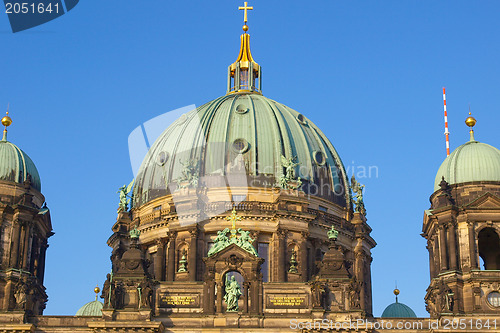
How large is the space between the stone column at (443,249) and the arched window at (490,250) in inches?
175

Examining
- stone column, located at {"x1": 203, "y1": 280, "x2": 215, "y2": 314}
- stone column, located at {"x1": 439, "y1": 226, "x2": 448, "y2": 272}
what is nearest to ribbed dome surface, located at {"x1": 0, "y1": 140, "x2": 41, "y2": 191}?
stone column, located at {"x1": 203, "y1": 280, "x2": 215, "y2": 314}

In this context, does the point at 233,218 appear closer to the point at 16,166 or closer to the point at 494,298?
the point at 16,166

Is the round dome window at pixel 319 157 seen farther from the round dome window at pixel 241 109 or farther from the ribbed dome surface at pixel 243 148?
the round dome window at pixel 241 109

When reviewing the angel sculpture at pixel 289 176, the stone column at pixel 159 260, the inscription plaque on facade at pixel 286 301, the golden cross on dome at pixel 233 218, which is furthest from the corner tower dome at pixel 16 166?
the inscription plaque on facade at pixel 286 301

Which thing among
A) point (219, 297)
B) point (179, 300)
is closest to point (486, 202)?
point (219, 297)

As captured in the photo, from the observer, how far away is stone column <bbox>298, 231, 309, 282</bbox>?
3036 inches

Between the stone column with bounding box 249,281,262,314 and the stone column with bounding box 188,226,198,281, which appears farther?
the stone column with bounding box 188,226,198,281

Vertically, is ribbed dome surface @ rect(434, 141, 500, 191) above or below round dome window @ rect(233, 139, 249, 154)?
below

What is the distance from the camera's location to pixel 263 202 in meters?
79.8

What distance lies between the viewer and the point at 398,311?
81.6 meters

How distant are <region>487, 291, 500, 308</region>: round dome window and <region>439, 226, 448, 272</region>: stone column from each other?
343cm

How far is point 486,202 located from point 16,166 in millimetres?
32897

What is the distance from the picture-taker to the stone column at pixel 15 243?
70.6 metres

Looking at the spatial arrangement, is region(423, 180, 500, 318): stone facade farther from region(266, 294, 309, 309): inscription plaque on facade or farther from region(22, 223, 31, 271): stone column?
region(22, 223, 31, 271): stone column
